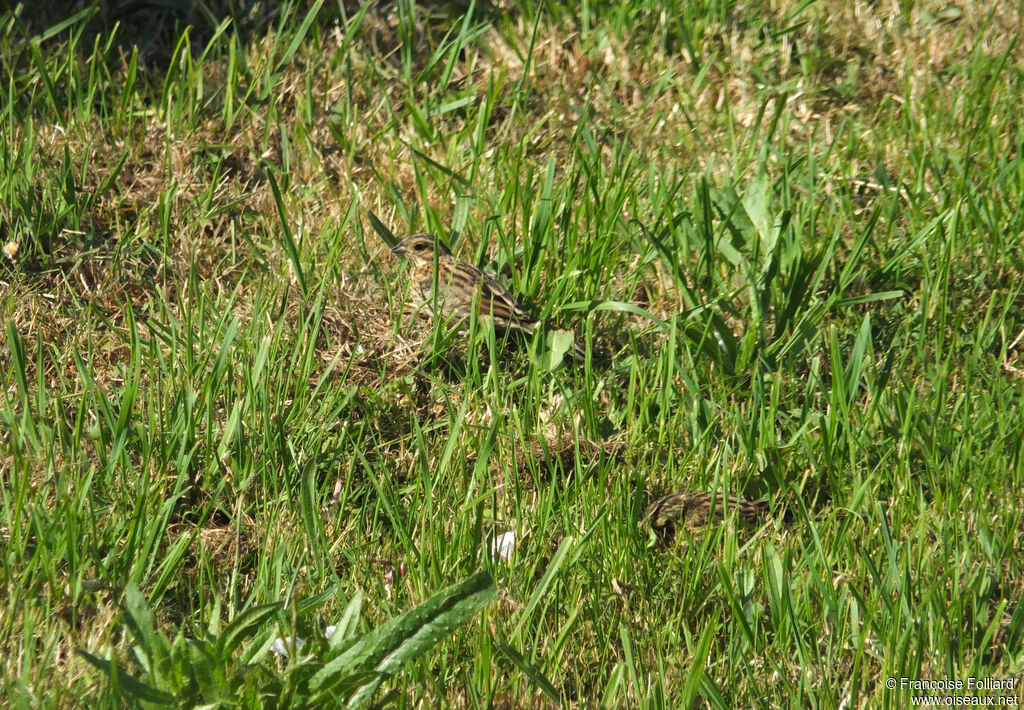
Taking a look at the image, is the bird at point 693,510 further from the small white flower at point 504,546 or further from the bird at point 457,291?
the bird at point 457,291

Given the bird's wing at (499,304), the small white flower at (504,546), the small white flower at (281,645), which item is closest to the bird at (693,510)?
the small white flower at (504,546)

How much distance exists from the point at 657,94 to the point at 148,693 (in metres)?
4.98

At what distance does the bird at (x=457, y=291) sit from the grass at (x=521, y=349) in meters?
0.12

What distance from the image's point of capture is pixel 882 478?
4.63 metres

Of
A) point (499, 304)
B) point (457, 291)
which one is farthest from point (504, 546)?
point (457, 291)

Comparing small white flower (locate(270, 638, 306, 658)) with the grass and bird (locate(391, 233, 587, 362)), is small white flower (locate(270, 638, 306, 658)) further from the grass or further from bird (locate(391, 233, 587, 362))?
bird (locate(391, 233, 587, 362))

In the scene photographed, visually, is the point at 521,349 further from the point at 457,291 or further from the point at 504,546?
the point at 504,546

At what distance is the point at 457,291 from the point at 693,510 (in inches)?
62.9

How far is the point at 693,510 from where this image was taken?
179 inches

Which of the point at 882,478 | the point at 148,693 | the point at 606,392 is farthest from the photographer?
the point at 606,392

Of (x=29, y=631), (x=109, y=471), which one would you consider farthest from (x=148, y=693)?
(x=109, y=471)

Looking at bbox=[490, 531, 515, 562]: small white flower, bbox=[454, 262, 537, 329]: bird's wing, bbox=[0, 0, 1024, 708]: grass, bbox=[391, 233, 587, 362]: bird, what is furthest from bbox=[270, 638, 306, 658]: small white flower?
bbox=[454, 262, 537, 329]: bird's wing

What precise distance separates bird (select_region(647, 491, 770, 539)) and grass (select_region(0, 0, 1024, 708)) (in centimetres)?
8

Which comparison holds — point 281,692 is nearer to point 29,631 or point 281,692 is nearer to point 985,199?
point 29,631
